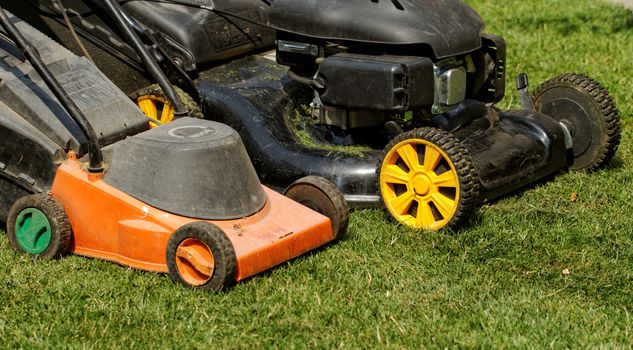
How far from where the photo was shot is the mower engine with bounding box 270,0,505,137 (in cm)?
454

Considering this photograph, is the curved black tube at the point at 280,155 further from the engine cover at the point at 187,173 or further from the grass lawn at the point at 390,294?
the engine cover at the point at 187,173

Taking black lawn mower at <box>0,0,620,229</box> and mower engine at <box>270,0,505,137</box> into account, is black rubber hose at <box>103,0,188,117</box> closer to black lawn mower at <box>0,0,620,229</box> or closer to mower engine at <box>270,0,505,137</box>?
black lawn mower at <box>0,0,620,229</box>

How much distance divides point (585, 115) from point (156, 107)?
192cm

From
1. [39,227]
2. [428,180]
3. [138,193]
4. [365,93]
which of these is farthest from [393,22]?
[39,227]

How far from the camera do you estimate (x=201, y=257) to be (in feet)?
12.7

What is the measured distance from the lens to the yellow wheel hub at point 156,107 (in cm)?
523

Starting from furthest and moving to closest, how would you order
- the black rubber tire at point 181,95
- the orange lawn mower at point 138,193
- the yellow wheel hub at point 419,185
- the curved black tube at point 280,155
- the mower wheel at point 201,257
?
the black rubber tire at point 181,95
the curved black tube at point 280,155
the yellow wheel hub at point 419,185
the orange lawn mower at point 138,193
the mower wheel at point 201,257

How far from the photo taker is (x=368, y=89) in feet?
15.0

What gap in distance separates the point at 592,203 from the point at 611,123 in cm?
42

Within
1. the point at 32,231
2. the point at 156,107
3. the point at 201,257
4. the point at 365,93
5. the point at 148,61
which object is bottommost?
the point at 156,107

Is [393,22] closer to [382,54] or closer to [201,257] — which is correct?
[382,54]

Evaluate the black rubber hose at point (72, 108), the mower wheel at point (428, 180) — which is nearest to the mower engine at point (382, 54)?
the mower wheel at point (428, 180)

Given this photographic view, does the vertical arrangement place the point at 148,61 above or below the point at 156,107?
above

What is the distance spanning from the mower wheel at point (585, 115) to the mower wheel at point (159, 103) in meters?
1.59
